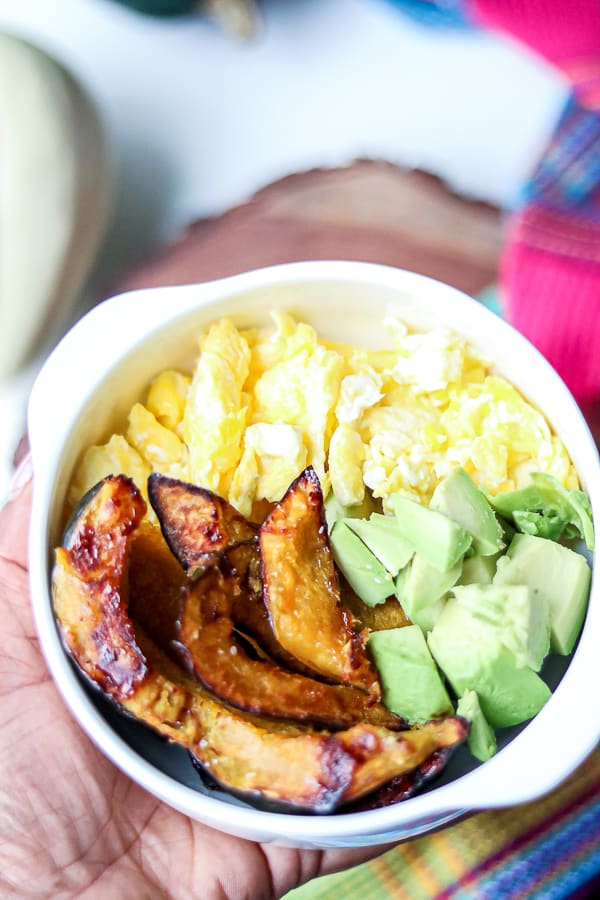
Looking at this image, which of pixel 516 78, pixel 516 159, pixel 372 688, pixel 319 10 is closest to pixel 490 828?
pixel 372 688

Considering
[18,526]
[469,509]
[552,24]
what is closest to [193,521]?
[469,509]

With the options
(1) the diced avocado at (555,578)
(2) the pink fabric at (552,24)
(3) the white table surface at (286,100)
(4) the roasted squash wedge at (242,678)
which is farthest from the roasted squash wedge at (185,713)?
(2) the pink fabric at (552,24)

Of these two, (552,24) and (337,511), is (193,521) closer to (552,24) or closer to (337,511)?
(337,511)

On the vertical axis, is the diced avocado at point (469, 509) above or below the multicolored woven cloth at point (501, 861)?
above

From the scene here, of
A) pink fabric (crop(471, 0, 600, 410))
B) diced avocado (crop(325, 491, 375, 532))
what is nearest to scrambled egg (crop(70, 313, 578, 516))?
diced avocado (crop(325, 491, 375, 532))

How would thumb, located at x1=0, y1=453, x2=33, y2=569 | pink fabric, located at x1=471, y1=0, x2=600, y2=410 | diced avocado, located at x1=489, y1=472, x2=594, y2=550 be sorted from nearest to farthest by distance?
diced avocado, located at x1=489, y1=472, x2=594, y2=550 → thumb, located at x1=0, y1=453, x2=33, y2=569 → pink fabric, located at x1=471, y1=0, x2=600, y2=410

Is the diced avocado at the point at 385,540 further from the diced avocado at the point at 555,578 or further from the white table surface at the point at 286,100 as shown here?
the white table surface at the point at 286,100

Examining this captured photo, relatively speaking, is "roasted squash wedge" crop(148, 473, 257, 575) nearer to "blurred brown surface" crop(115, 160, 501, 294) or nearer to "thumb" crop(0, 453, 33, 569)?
"thumb" crop(0, 453, 33, 569)

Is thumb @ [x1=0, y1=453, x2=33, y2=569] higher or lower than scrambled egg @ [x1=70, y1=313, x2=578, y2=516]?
lower
